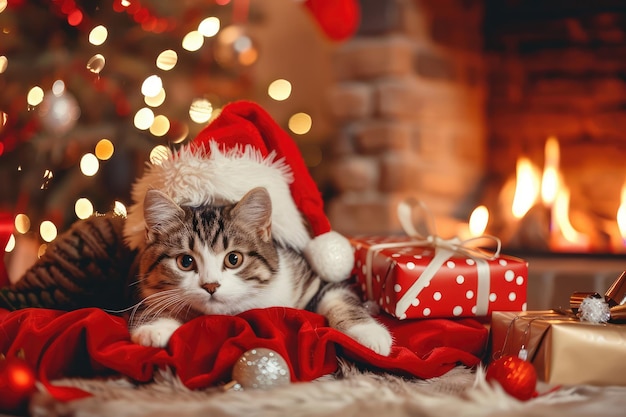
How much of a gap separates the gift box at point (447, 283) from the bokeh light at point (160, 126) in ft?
3.46

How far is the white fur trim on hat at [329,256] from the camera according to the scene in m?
1.09

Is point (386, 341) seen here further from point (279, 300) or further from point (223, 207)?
point (223, 207)

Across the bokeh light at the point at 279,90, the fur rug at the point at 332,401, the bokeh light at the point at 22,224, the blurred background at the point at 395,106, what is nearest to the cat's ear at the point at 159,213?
the fur rug at the point at 332,401

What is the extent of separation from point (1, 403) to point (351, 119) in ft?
4.42

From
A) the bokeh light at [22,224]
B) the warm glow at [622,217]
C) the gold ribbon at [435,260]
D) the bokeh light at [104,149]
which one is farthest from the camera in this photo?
the bokeh light at [104,149]

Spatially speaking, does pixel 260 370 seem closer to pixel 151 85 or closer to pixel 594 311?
pixel 594 311

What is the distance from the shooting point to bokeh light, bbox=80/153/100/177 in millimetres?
1828

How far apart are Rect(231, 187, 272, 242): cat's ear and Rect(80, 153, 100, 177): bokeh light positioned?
0.99 metres

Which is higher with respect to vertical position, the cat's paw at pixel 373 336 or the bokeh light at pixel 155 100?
the bokeh light at pixel 155 100

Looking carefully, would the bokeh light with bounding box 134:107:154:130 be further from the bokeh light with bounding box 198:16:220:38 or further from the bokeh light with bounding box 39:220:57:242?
the bokeh light with bounding box 39:220:57:242

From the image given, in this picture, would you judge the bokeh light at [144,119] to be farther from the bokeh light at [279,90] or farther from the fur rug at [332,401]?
the fur rug at [332,401]

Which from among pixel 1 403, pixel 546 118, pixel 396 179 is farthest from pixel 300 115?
pixel 1 403

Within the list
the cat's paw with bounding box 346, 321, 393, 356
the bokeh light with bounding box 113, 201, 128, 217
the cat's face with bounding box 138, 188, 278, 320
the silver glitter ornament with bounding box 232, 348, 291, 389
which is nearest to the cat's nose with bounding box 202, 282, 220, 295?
the cat's face with bounding box 138, 188, 278, 320

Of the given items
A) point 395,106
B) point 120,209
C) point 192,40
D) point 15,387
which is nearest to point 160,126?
point 192,40
